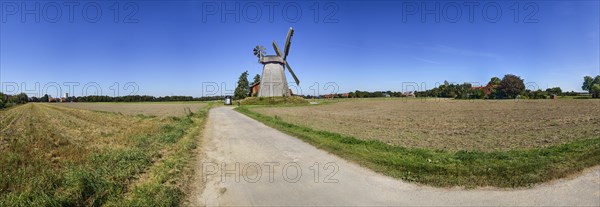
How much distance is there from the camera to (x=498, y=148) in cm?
957

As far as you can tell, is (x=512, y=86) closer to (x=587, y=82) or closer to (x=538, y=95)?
(x=538, y=95)

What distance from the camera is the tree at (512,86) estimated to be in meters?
88.2

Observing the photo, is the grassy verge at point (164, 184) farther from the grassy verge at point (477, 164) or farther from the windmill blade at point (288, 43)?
the windmill blade at point (288, 43)

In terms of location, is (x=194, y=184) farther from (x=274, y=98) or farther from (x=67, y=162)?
(x=274, y=98)

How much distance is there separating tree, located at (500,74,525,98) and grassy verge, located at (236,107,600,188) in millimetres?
96723

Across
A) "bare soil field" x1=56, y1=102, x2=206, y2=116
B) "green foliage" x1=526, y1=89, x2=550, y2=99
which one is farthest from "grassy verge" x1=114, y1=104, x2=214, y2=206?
"green foliage" x1=526, y1=89, x2=550, y2=99

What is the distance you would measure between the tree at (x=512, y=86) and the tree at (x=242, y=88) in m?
79.9

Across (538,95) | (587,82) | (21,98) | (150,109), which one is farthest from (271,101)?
(587,82)

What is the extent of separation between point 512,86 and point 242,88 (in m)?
83.7

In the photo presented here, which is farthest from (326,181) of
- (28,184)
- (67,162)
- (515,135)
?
(515,135)

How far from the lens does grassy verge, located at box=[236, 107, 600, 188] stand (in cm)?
618

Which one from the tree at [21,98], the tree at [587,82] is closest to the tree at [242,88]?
the tree at [21,98]

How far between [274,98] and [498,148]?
1987 inches

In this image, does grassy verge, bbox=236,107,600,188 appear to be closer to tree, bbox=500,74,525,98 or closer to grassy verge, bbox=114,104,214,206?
grassy verge, bbox=114,104,214,206
